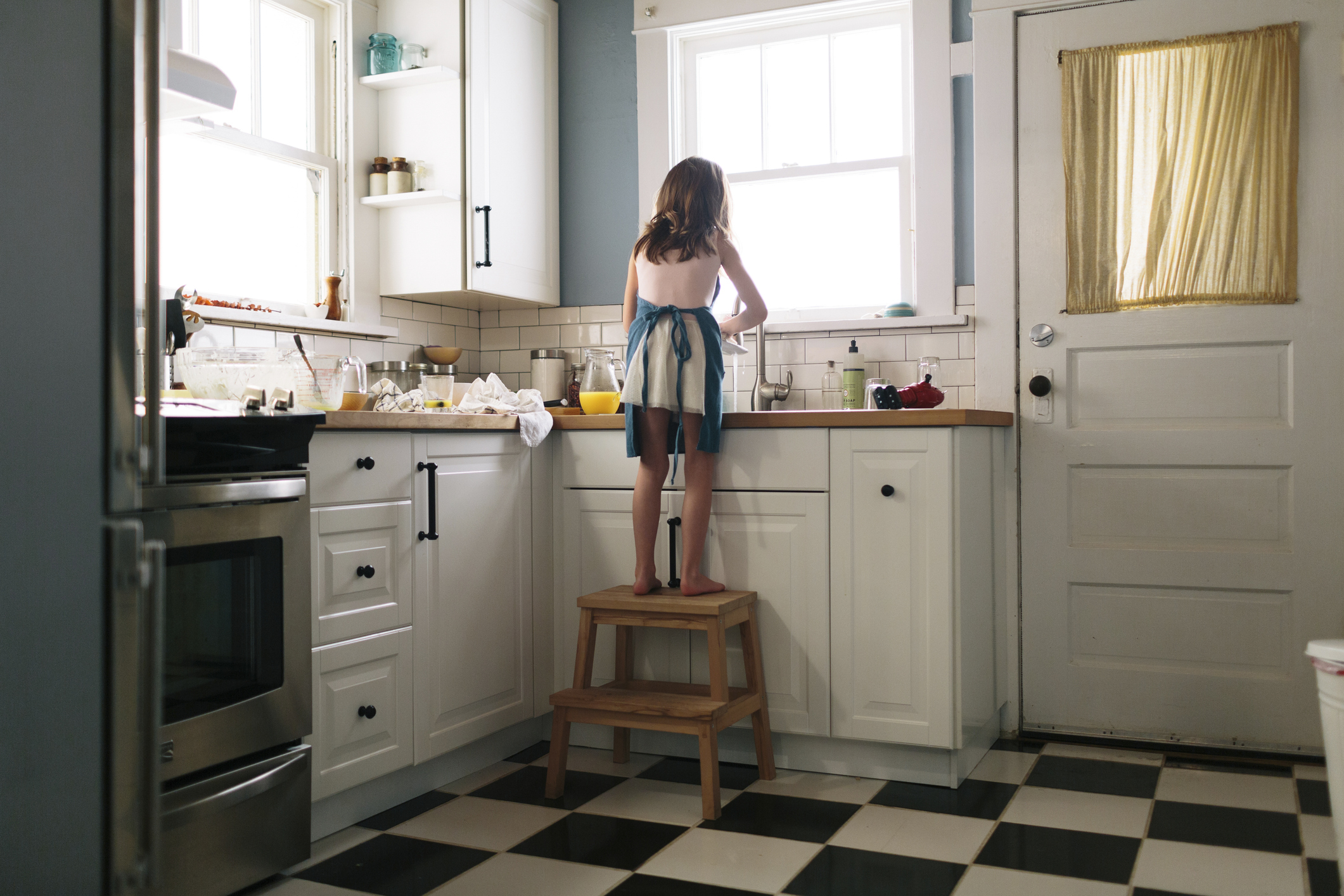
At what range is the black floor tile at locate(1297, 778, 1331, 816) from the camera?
240cm

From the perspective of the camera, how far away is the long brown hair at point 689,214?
2.70 metres

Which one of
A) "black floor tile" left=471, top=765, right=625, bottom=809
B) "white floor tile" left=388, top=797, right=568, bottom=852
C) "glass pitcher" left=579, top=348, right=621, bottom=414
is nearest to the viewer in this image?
"white floor tile" left=388, top=797, right=568, bottom=852

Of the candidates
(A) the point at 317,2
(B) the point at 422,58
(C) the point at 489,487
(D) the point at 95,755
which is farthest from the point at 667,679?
(A) the point at 317,2

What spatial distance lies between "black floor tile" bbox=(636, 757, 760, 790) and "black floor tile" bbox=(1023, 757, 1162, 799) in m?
0.69

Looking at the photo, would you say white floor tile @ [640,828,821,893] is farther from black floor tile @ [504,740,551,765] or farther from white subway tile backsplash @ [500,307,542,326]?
white subway tile backsplash @ [500,307,542,326]

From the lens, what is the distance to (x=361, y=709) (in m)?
2.28

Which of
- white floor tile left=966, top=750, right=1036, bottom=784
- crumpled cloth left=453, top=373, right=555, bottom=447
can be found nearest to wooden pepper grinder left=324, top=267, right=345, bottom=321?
crumpled cloth left=453, top=373, right=555, bottom=447

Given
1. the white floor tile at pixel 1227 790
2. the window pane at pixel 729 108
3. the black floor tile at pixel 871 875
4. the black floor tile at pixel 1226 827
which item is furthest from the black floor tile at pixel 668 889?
the window pane at pixel 729 108

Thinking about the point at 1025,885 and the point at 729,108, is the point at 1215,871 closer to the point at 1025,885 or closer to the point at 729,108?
the point at 1025,885

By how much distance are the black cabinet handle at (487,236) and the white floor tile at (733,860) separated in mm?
1898

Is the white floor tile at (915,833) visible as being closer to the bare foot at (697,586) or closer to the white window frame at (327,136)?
the bare foot at (697,586)

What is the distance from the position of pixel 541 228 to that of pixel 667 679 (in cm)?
167

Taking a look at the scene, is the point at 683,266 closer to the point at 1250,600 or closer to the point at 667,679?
the point at 667,679

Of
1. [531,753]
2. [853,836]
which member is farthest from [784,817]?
[531,753]
